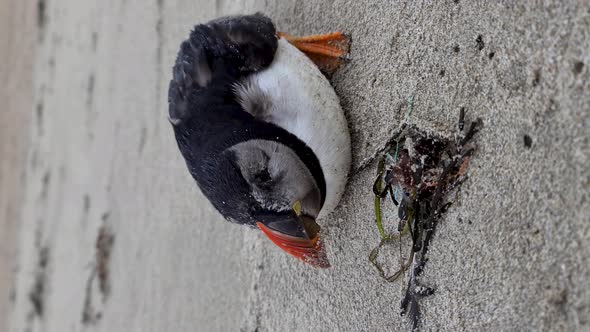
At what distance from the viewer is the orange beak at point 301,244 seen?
6.51ft

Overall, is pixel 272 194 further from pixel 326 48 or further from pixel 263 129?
pixel 326 48

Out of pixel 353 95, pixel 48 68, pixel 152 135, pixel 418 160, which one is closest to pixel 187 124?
pixel 353 95

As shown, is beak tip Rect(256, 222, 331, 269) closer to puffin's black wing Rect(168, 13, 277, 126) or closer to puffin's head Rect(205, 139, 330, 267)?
puffin's head Rect(205, 139, 330, 267)

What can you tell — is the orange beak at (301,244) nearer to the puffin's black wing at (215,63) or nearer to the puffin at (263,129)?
the puffin at (263,129)

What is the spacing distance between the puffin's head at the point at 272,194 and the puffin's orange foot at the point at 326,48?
24.7 inches

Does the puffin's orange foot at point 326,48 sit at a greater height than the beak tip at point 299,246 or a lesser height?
greater

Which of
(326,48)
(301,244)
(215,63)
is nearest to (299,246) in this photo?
(301,244)

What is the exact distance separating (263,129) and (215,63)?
39 cm

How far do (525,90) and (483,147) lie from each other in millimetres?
224

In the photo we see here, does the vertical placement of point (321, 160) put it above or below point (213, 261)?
above

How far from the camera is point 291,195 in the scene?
206cm

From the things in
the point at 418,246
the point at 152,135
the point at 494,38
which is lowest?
the point at 152,135

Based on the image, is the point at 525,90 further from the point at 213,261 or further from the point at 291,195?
the point at 213,261

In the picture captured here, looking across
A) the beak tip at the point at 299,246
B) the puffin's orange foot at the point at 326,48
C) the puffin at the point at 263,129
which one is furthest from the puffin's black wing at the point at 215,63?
the beak tip at the point at 299,246
